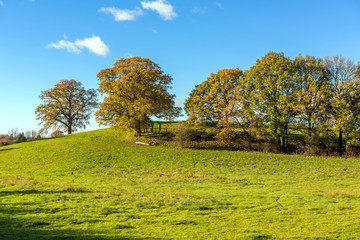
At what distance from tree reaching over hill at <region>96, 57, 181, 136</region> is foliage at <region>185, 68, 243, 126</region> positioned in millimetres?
4547

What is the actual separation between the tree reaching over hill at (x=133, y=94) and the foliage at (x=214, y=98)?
4547 mm

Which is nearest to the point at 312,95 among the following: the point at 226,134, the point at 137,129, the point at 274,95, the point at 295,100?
the point at 295,100

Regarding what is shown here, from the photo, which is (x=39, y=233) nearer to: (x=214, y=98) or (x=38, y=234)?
(x=38, y=234)

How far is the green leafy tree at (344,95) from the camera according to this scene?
44156mm

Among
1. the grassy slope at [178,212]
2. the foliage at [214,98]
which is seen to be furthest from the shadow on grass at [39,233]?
the foliage at [214,98]

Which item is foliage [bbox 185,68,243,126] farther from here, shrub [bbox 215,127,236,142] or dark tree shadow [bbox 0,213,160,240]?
dark tree shadow [bbox 0,213,160,240]

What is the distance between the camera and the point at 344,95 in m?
46.3

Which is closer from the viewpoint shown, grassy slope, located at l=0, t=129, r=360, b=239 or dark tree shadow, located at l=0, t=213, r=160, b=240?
dark tree shadow, located at l=0, t=213, r=160, b=240

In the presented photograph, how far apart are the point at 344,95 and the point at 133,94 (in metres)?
39.7

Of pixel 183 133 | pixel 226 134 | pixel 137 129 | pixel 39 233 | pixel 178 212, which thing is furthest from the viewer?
pixel 137 129

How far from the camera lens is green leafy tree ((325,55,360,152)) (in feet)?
145

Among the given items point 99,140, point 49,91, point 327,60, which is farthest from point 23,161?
point 327,60

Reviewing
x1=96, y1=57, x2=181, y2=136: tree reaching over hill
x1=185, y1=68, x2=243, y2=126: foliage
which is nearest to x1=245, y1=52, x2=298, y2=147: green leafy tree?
x1=185, y1=68, x2=243, y2=126: foliage

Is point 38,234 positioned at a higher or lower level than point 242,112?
lower
